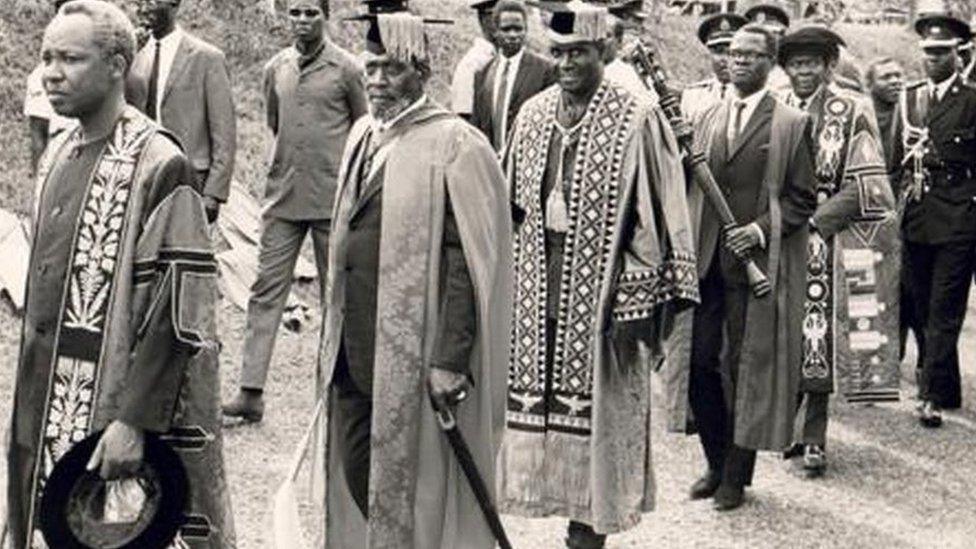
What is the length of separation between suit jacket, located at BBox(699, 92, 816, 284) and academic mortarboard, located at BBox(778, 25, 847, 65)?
27.7 inches

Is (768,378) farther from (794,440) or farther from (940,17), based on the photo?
(940,17)

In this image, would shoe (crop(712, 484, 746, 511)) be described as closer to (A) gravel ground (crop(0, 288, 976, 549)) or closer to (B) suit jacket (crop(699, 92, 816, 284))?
(A) gravel ground (crop(0, 288, 976, 549))

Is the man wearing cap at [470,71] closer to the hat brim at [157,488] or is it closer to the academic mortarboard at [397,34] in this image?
the academic mortarboard at [397,34]

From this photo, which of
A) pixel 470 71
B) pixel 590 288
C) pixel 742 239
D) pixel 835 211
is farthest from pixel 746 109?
pixel 470 71

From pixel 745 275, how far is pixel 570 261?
160 centimetres

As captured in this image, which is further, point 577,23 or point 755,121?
point 755,121

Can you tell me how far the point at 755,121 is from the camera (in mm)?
8344

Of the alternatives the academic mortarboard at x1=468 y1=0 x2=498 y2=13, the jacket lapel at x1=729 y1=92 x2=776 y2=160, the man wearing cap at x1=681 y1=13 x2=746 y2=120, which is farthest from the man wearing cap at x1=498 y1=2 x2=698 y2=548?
the academic mortarboard at x1=468 y1=0 x2=498 y2=13

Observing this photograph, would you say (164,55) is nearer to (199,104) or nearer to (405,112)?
(199,104)

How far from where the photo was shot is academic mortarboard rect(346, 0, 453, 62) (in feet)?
17.8

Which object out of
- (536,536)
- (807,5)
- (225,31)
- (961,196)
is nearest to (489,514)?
(536,536)

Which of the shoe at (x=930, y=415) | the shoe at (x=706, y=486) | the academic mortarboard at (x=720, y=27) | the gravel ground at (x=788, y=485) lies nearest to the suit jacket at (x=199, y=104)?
the gravel ground at (x=788, y=485)

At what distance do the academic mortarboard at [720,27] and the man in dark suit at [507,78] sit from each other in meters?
1.46

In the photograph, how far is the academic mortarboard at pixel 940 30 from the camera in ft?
34.5
